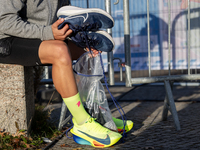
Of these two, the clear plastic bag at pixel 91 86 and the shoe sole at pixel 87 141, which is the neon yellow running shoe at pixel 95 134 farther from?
the clear plastic bag at pixel 91 86

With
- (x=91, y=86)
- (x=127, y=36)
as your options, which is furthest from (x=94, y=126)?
(x=127, y=36)

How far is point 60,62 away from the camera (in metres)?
2.23

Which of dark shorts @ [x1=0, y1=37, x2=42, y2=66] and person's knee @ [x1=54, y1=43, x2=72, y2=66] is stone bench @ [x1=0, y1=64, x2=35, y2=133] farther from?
person's knee @ [x1=54, y1=43, x2=72, y2=66]

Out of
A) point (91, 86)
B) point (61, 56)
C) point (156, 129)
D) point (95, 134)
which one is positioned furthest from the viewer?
point (156, 129)

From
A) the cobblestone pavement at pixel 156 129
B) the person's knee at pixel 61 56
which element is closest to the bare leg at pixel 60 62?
the person's knee at pixel 61 56

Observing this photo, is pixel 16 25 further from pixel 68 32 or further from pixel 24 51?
pixel 68 32

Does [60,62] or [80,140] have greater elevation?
[60,62]

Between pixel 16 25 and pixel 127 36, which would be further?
pixel 127 36

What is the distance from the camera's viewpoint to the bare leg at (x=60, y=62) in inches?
87.7

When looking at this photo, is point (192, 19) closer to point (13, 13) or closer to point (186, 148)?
point (186, 148)

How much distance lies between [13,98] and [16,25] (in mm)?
617

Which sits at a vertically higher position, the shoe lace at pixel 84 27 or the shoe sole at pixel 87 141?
the shoe lace at pixel 84 27

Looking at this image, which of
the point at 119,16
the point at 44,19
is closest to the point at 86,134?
the point at 44,19

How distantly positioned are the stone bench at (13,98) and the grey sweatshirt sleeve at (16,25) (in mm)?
330
